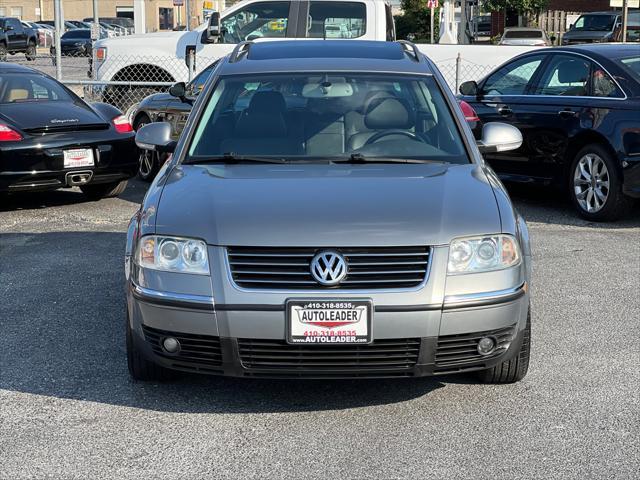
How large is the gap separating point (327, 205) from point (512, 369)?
118 centimetres

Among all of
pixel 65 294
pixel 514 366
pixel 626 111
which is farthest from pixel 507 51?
pixel 514 366

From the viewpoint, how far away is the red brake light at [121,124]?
418 inches

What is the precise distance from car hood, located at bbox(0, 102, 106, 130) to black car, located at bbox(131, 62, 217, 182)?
3.72 feet

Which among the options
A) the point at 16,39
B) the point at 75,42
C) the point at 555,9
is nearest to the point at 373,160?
the point at 16,39

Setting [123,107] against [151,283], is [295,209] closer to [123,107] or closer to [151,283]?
[151,283]

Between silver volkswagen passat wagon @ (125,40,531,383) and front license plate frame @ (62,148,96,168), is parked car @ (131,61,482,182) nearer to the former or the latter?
front license plate frame @ (62,148,96,168)

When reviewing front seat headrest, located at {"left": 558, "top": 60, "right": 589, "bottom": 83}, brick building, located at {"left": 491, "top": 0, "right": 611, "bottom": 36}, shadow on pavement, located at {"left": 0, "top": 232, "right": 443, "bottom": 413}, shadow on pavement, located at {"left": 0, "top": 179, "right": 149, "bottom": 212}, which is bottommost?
shadow on pavement, located at {"left": 0, "top": 179, "right": 149, "bottom": 212}

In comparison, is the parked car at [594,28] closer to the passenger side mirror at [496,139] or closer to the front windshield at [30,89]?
the front windshield at [30,89]

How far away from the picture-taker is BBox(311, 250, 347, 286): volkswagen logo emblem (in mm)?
4391

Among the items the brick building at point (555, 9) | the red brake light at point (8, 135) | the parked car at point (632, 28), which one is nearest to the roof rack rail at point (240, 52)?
the red brake light at point (8, 135)

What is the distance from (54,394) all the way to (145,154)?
293 inches

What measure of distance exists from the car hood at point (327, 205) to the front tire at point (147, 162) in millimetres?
6885

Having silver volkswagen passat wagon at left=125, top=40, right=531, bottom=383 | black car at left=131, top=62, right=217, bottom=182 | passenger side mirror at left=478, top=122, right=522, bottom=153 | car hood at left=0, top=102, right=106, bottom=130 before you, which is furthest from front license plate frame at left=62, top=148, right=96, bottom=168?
passenger side mirror at left=478, top=122, right=522, bottom=153

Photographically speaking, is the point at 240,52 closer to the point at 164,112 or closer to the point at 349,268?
the point at 349,268
